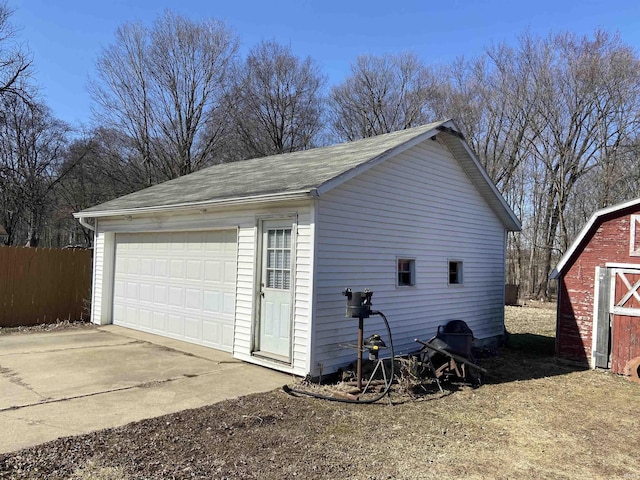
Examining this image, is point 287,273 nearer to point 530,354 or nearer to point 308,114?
point 530,354

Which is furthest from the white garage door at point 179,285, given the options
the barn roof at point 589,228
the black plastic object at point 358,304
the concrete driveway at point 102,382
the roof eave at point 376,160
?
the barn roof at point 589,228

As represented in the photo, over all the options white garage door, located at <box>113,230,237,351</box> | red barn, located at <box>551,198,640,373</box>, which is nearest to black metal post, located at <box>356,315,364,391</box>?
white garage door, located at <box>113,230,237,351</box>

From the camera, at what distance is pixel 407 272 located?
8.47 meters

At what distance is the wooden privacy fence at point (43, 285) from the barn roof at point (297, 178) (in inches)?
51.5

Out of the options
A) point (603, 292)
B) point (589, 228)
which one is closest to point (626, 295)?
point (603, 292)

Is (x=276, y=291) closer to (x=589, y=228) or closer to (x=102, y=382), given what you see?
(x=102, y=382)

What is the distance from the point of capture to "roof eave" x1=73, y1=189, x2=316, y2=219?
6510mm

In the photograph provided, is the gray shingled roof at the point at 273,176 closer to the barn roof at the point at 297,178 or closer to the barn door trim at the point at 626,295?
the barn roof at the point at 297,178

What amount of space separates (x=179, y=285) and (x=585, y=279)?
26.0 feet

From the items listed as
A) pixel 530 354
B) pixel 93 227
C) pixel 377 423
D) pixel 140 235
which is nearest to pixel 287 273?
pixel 377 423

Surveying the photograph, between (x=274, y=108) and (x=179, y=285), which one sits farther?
(x=274, y=108)

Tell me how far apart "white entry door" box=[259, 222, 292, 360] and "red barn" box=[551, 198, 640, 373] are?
17.6 feet

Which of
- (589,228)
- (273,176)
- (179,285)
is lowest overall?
(179,285)

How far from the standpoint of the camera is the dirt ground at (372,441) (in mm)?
3906
